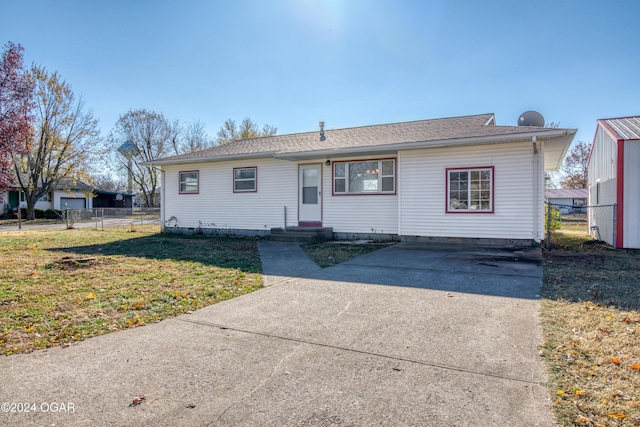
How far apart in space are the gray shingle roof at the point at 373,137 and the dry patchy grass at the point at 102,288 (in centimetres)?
465

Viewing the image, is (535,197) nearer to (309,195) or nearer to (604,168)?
(604,168)

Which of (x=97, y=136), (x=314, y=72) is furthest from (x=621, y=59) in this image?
(x=97, y=136)

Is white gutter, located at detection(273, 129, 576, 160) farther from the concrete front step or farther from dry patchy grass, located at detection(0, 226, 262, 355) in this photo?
dry patchy grass, located at detection(0, 226, 262, 355)

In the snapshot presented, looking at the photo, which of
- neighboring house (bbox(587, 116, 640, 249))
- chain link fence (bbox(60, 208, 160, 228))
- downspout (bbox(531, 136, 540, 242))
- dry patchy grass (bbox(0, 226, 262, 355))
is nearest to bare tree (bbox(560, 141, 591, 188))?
neighboring house (bbox(587, 116, 640, 249))

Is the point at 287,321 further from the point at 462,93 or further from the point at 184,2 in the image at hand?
the point at 462,93

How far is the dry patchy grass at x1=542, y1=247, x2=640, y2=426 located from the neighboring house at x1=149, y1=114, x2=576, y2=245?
4.06 meters

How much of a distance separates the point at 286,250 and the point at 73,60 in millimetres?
11862

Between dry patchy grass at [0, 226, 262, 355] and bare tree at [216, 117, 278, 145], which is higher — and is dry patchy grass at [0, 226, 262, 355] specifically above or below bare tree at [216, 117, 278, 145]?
below

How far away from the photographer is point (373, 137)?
12.1m

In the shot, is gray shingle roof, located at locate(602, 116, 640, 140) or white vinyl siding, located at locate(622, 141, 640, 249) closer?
white vinyl siding, located at locate(622, 141, 640, 249)

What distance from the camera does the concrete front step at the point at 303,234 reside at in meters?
11.3

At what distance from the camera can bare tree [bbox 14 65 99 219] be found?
89.1 ft

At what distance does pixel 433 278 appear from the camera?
229 inches

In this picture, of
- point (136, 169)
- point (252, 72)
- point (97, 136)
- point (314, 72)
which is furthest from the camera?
point (136, 169)
